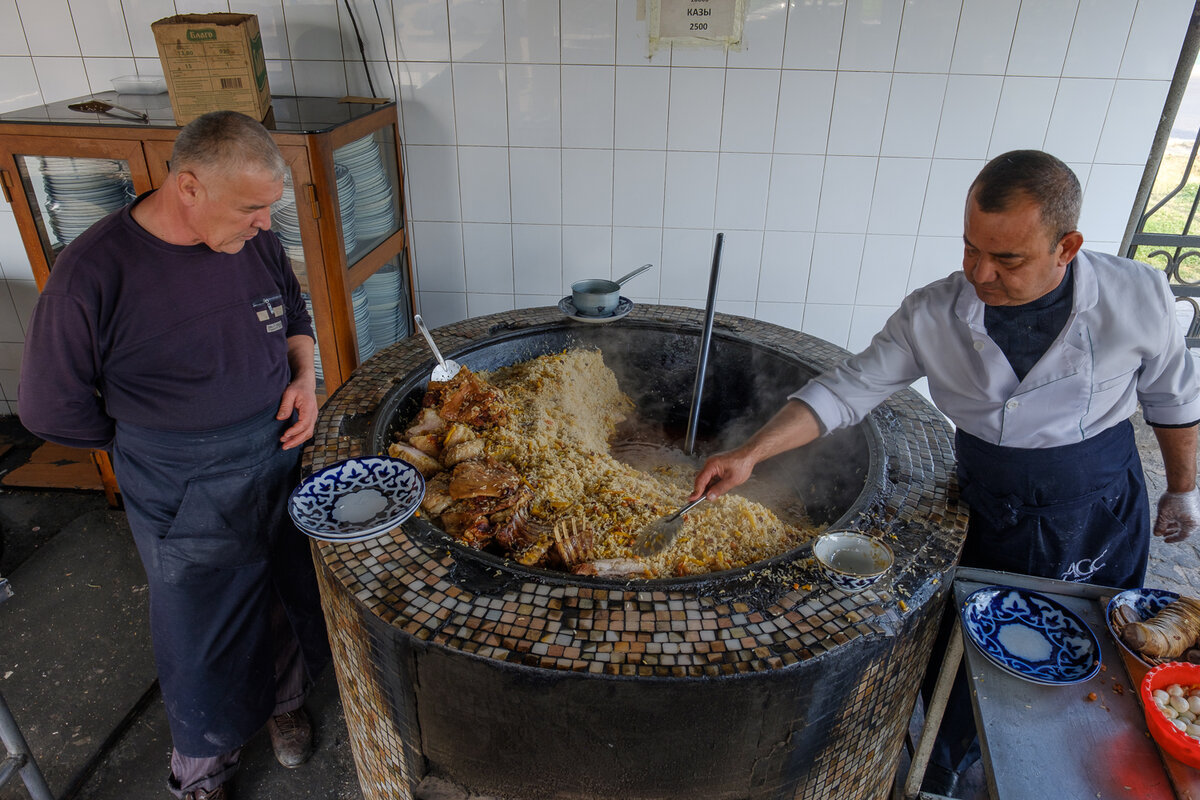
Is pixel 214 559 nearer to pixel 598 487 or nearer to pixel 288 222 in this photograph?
pixel 598 487

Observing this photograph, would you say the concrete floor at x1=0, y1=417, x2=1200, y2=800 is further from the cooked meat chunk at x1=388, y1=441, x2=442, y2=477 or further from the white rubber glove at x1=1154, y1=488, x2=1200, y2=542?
the white rubber glove at x1=1154, y1=488, x2=1200, y2=542

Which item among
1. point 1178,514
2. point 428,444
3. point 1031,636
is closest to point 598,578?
point 428,444

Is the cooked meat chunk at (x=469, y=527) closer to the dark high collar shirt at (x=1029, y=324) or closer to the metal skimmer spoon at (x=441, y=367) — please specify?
the metal skimmer spoon at (x=441, y=367)

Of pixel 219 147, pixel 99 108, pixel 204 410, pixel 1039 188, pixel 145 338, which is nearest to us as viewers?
pixel 1039 188

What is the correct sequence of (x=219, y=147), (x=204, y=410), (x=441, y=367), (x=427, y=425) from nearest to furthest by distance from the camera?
1. (x=219, y=147)
2. (x=204, y=410)
3. (x=427, y=425)
4. (x=441, y=367)

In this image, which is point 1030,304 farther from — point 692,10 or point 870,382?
point 692,10

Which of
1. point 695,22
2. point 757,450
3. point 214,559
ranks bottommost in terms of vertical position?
point 214,559

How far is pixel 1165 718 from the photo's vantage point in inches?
53.0

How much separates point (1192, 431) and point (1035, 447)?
401mm

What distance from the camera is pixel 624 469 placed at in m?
2.21

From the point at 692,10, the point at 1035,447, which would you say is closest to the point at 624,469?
the point at 1035,447

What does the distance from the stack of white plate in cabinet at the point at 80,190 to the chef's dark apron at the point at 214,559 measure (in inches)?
58.7

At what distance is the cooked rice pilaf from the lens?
5.95 feet

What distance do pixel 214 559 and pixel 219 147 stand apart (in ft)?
3.89
